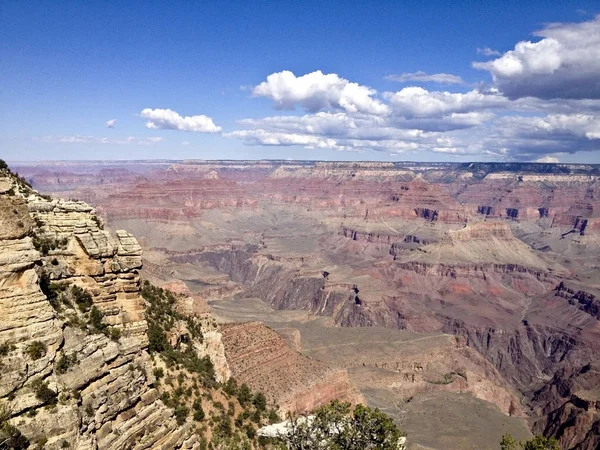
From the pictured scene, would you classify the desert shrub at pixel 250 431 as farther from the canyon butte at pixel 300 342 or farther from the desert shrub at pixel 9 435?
the desert shrub at pixel 9 435

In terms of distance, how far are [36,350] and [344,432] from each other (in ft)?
50.6

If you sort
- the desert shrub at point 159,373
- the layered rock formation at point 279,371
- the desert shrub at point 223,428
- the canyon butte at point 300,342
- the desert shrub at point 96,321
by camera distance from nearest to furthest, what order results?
the canyon butte at point 300,342
the desert shrub at point 96,321
the desert shrub at point 159,373
the desert shrub at point 223,428
the layered rock formation at point 279,371

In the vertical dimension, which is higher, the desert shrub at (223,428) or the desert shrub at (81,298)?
the desert shrub at (81,298)

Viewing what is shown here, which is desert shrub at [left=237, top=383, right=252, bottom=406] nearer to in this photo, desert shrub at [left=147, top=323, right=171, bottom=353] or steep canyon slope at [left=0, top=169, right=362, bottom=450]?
steep canyon slope at [left=0, top=169, right=362, bottom=450]

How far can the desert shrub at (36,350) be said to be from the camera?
13609 millimetres

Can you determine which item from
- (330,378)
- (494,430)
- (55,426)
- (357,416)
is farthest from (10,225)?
(494,430)

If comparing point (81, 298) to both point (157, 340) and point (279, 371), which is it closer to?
point (157, 340)

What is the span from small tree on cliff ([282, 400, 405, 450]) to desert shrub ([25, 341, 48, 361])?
12.9 meters

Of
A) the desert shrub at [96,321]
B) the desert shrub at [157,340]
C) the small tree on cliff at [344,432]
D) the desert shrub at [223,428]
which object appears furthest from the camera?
the desert shrub at [157,340]

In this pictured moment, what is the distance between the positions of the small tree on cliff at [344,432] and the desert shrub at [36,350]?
42.4 feet

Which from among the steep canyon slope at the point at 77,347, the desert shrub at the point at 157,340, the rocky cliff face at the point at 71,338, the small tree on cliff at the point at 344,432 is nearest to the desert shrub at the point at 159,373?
the steep canyon slope at the point at 77,347

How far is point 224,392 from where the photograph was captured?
33.4 meters

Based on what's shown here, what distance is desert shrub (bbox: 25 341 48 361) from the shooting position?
13.6m

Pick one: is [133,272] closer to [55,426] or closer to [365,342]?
[55,426]
